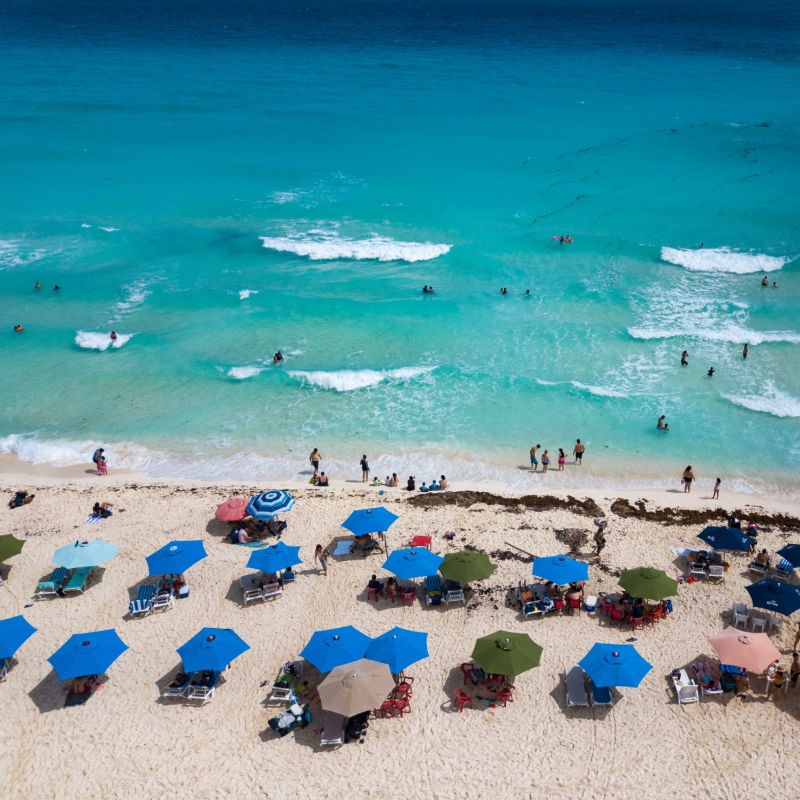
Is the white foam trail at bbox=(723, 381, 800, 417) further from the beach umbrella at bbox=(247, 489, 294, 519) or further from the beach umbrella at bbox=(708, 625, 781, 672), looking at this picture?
the beach umbrella at bbox=(247, 489, 294, 519)

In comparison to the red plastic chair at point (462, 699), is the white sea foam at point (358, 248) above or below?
above

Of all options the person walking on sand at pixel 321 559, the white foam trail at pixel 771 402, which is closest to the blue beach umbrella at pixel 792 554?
the white foam trail at pixel 771 402

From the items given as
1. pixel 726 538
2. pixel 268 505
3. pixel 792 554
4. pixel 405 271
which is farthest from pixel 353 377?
pixel 792 554

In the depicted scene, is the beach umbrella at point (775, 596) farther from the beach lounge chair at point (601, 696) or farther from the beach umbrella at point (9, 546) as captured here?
the beach umbrella at point (9, 546)

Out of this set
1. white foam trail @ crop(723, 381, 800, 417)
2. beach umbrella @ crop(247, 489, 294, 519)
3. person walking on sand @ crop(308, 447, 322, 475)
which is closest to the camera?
beach umbrella @ crop(247, 489, 294, 519)

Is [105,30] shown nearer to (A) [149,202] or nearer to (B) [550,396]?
(A) [149,202]

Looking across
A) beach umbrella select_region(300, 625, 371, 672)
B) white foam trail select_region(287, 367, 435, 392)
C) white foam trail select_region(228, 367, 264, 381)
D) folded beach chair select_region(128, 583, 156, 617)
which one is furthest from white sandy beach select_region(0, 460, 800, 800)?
white foam trail select_region(228, 367, 264, 381)

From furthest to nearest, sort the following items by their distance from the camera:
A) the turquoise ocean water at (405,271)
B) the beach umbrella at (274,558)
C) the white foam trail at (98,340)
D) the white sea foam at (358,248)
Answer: the white sea foam at (358,248) < the white foam trail at (98,340) < the turquoise ocean water at (405,271) < the beach umbrella at (274,558)
